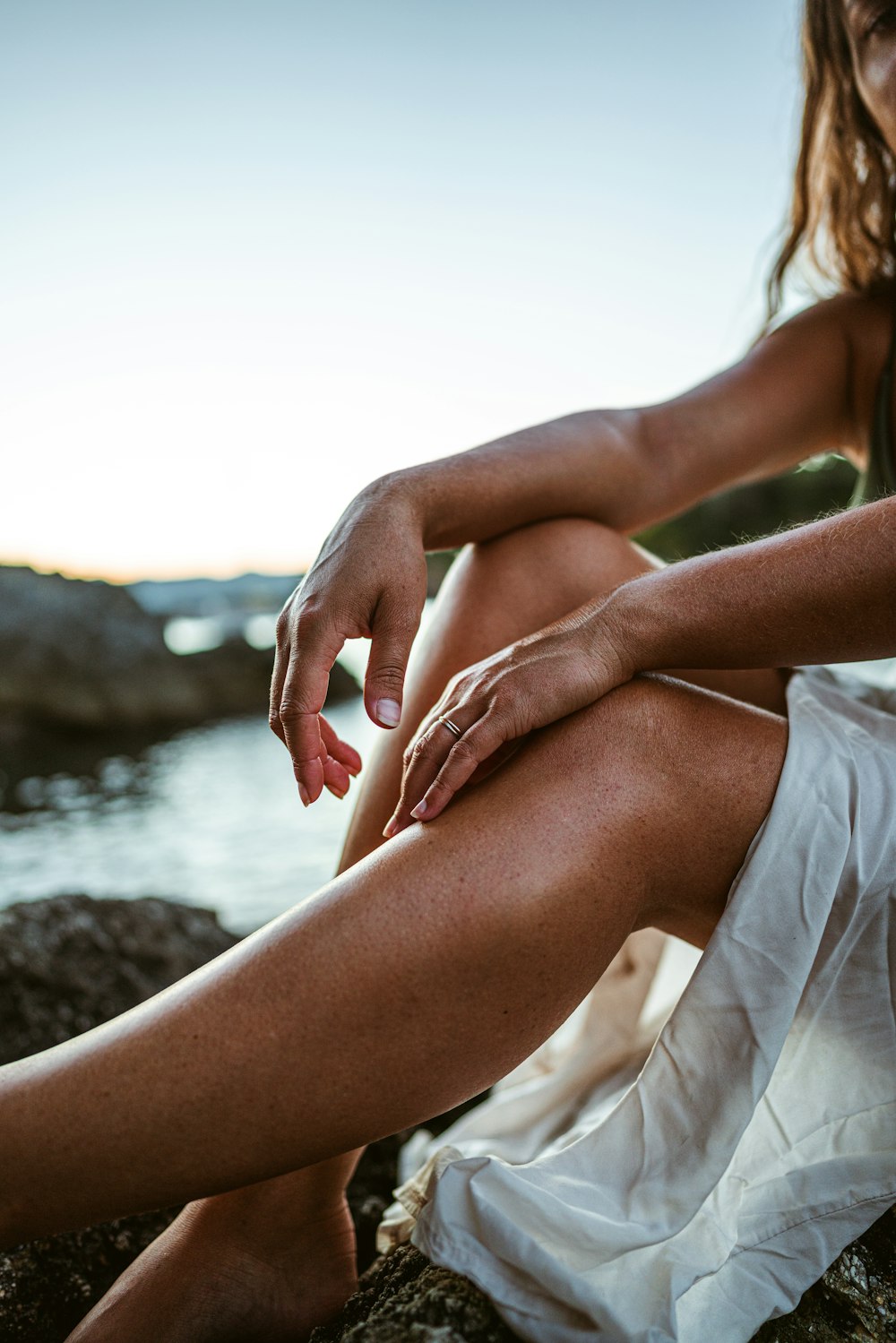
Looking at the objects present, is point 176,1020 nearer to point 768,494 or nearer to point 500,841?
point 500,841

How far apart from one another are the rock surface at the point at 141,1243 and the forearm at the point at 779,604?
0.67 metres

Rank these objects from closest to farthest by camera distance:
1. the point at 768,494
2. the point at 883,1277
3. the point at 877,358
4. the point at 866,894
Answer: the point at 866,894 < the point at 883,1277 < the point at 877,358 < the point at 768,494

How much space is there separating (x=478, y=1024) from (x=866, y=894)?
1.33ft

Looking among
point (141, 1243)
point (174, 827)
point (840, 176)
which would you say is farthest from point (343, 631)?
point (174, 827)

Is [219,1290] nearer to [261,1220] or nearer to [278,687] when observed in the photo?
[261,1220]

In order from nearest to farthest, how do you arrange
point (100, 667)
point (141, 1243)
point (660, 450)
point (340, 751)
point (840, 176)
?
point (340, 751), point (141, 1243), point (660, 450), point (840, 176), point (100, 667)

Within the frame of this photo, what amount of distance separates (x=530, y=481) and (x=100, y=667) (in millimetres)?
10081

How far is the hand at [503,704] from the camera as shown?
0.92 metres

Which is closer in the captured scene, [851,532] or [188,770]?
[851,532]

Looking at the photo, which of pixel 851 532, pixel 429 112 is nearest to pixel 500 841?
pixel 851 532

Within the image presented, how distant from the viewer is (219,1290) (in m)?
1.01

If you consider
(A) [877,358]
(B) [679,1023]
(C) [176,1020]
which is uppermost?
(A) [877,358]

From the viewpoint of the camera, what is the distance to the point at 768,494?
780 inches

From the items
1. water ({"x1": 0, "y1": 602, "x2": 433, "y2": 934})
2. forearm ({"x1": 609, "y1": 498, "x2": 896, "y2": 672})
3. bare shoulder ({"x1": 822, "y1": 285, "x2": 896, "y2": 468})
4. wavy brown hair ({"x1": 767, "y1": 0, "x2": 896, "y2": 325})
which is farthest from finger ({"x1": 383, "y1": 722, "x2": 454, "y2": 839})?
water ({"x1": 0, "y1": 602, "x2": 433, "y2": 934})
